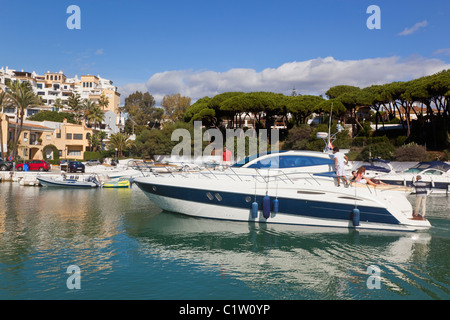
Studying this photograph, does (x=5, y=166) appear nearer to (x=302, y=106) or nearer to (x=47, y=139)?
(x=47, y=139)

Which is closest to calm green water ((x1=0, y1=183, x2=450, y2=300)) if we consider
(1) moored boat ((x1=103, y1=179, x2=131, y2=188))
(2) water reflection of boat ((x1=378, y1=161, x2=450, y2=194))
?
(2) water reflection of boat ((x1=378, y1=161, x2=450, y2=194))

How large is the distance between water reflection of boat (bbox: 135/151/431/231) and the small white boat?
16.0 meters

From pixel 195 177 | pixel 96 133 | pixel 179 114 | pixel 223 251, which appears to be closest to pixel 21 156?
pixel 96 133

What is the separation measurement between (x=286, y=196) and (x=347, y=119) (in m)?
51.8

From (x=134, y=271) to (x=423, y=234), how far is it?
9.67m

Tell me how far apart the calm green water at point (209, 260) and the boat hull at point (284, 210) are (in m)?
0.36

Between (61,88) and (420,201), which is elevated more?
(61,88)

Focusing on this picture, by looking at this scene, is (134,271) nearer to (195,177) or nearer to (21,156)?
(195,177)

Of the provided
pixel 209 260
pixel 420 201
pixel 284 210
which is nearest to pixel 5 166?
pixel 284 210

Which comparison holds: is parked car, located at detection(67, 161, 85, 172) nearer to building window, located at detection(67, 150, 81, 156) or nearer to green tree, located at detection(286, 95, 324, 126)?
building window, located at detection(67, 150, 81, 156)

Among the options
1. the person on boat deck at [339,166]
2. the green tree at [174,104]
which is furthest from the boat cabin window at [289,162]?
the green tree at [174,104]

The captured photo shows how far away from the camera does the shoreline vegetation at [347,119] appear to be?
3997 centimetres

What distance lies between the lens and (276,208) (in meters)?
12.5

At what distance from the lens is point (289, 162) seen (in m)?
13.5
